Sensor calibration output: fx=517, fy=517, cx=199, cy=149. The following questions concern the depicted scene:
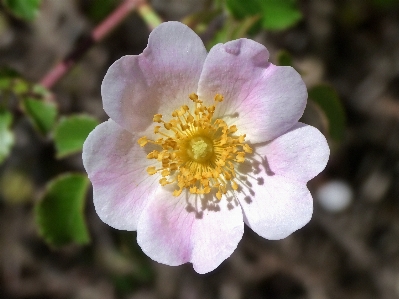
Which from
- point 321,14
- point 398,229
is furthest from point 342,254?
point 321,14

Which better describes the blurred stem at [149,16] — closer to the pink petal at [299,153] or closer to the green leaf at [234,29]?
the green leaf at [234,29]

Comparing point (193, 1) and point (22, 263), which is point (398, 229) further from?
point (22, 263)

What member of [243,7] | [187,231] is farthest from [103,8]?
[187,231]

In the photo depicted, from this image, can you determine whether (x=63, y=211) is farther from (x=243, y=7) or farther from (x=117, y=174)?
(x=243, y=7)

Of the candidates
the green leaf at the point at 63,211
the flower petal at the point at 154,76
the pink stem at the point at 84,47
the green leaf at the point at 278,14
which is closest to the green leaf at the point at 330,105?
the green leaf at the point at 278,14

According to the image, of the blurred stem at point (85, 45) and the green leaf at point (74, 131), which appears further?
the blurred stem at point (85, 45)

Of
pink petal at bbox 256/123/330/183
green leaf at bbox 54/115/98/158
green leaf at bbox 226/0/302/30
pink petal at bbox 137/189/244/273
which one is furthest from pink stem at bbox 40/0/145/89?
pink petal at bbox 256/123/330/183
